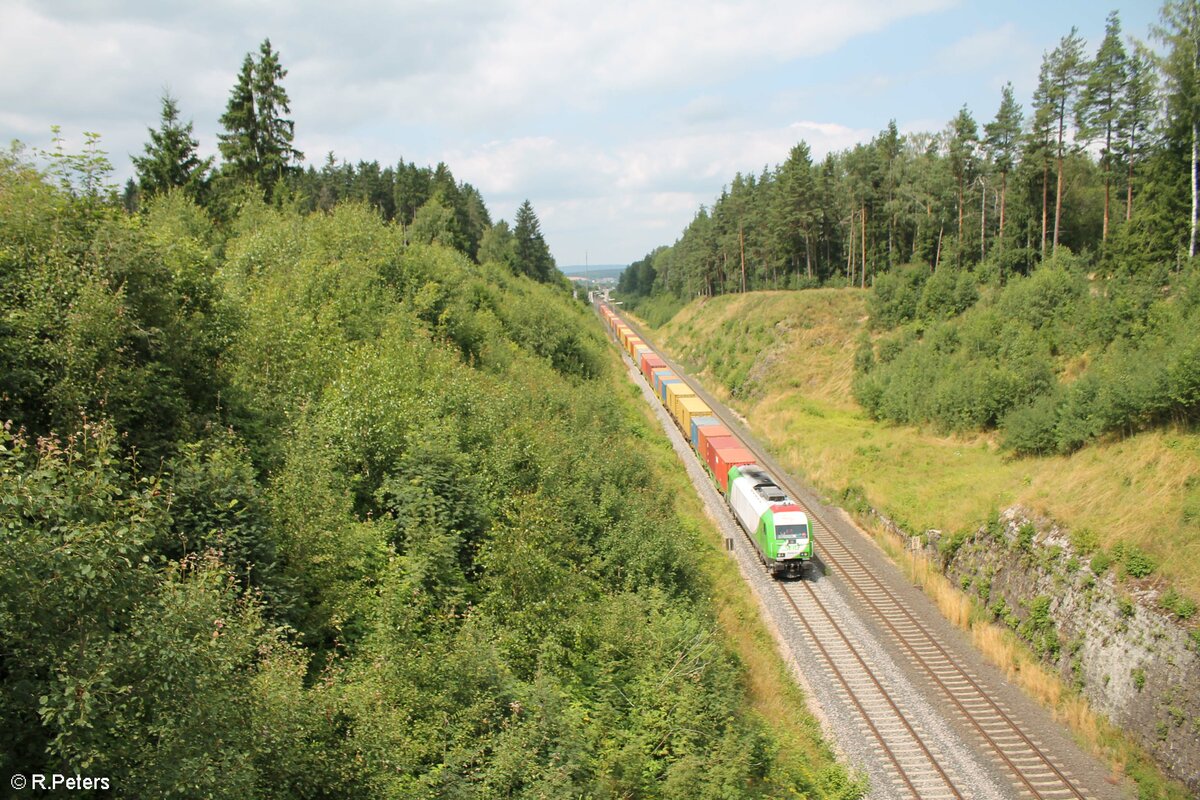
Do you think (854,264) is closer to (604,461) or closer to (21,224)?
(604,461)

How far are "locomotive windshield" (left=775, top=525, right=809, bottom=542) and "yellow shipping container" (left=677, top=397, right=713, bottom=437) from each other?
17.8 m

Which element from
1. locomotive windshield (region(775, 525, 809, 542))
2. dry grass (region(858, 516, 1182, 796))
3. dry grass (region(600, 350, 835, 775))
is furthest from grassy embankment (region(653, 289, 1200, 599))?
dry grass (region(600, 350, 835, 775))

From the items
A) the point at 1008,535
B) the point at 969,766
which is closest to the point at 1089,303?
the point at 1008,535

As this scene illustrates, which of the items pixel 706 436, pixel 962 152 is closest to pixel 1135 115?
pixel 962 152

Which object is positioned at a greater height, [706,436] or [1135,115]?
[1135,115]

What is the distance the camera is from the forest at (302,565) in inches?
256

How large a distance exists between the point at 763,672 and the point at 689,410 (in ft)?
84.3

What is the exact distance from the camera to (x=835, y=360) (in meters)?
55.6

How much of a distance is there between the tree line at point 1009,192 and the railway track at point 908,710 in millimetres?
25539

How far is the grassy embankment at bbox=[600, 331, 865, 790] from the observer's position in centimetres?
1659

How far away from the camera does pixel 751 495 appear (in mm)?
28594

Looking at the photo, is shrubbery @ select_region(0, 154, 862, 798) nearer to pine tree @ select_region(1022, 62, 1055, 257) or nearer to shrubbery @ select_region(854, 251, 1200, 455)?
shrubbery @ select_region(854, 251, 1200, 455)

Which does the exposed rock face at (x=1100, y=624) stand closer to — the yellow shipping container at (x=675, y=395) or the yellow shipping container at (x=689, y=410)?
the yellow shipping container at (x=689, y=410)

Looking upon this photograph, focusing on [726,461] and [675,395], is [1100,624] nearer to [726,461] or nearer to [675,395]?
[726,461]
